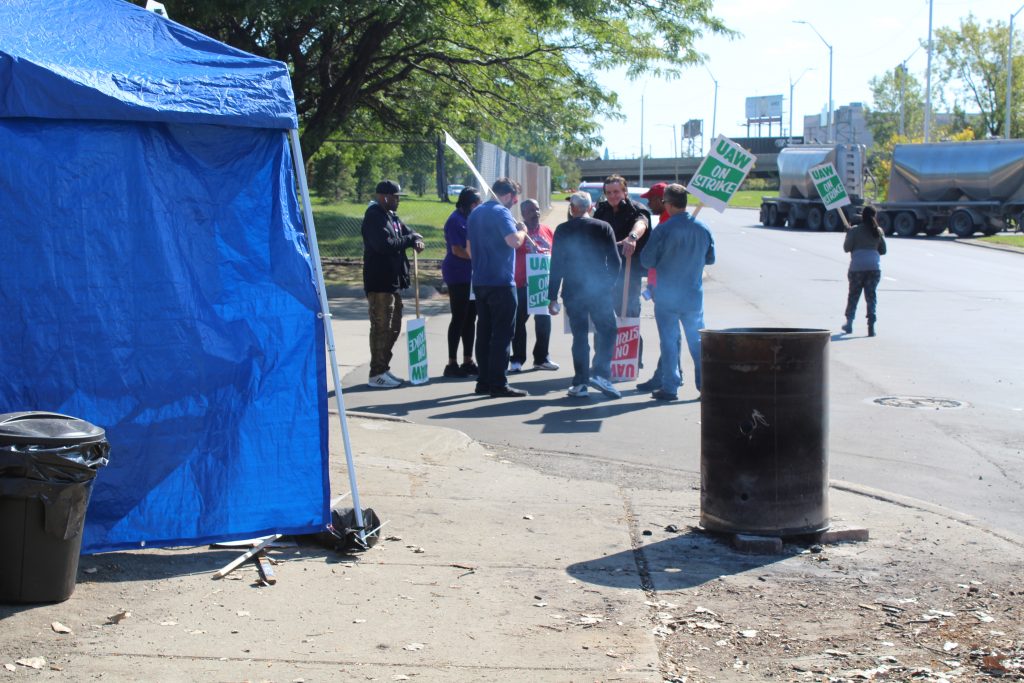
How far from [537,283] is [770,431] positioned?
22.7 ft

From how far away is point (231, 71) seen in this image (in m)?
5.74

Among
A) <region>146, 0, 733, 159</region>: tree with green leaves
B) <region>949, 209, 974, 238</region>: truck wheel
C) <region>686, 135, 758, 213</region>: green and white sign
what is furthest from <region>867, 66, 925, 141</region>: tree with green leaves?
<region>686, 135, 758, 213</region>: green and white sign

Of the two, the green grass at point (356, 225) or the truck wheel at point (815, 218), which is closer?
the green grass at point (356, 225)

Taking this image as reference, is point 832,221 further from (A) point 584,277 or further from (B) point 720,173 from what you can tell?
(A) point 584,277

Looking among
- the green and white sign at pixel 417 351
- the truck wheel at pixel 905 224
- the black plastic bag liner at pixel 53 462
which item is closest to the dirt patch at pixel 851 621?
the black plastic bag liner at pixel 53 462

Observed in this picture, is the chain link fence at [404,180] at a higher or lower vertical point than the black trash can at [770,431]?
higher

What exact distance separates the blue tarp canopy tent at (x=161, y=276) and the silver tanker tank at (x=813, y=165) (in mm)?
39957

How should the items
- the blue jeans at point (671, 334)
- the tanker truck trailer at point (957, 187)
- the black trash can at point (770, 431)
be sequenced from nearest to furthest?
1. the black trash can at point (770, 431)
2. the blue jeans at point (671, 334)
3. the tanker truck trailer at point (957, 187)

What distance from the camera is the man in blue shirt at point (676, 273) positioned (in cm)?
1061

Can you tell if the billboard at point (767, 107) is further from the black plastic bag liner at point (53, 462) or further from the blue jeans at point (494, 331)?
the black plastic bag liner at point (53, 462)

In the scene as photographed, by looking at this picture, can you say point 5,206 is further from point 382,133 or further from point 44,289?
point 382,133

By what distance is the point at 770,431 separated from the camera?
6043 mm

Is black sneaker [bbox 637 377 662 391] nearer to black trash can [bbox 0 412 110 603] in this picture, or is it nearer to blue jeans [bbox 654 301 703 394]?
blue jeans [bbox 654 301 703 394]

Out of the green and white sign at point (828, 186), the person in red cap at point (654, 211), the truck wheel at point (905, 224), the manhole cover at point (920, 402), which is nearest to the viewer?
the manhole cover at point (920, 402)
